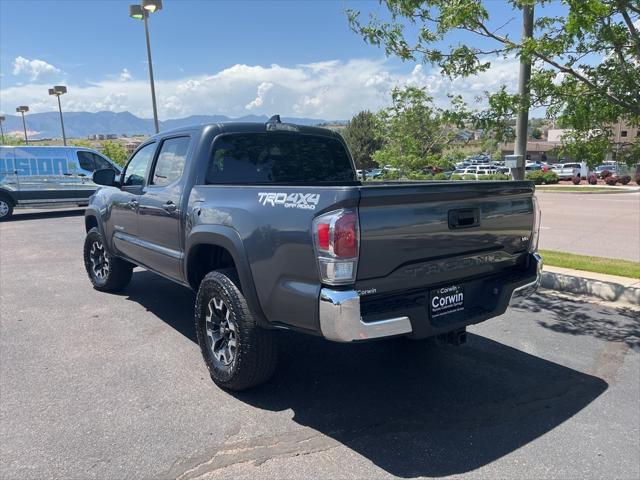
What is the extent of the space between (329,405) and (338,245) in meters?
1.36

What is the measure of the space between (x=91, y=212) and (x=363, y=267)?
4.74 meters

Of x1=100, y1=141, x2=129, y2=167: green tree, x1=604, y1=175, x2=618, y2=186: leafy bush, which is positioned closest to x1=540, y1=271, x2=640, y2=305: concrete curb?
x1=100, y1=141, x2=129, y2=167: green tree

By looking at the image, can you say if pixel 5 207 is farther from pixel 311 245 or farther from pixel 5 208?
pixel 311 245

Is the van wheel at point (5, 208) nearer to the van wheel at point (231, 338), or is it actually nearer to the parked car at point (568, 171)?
the van wheel at point (231, 338)

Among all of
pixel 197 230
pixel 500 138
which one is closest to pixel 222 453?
pixel 197 230

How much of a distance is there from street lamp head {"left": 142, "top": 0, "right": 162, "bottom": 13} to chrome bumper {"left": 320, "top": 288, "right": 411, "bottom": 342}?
1371cm

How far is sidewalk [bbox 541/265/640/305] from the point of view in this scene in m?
5.91

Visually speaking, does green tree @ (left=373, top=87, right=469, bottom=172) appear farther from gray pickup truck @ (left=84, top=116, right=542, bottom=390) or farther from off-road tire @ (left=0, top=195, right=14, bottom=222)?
off-road tire @ (left=0, top=195, right=14, bottom=222)

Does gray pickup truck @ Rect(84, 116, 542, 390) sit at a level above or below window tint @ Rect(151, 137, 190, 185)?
below

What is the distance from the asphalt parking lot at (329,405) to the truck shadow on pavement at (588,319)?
31 millimetres

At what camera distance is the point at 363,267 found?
112 inches

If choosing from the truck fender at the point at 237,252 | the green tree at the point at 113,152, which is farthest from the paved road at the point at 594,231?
the green tree at the point at 113,152

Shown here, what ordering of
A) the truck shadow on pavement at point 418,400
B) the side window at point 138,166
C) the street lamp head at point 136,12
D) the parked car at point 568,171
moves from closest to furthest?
the truck shadow on pavement at point 418,400 → the side window at point 138,166 → the street lamp head at point 136,12 → the parked car at point 568,171

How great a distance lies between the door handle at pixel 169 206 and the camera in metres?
4.29
